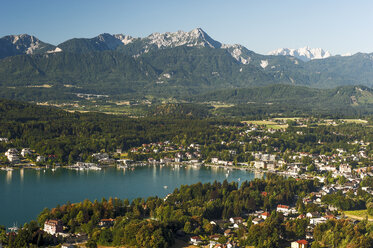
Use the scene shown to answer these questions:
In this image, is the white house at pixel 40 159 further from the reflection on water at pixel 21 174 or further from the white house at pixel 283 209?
the white house at pixel 283 209

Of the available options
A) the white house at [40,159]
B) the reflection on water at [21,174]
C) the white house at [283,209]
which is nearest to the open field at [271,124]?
the white house at [40,159]

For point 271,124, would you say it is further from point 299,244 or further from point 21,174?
point 299,244

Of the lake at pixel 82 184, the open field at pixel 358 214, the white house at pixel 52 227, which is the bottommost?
the open field at pixel 358 214

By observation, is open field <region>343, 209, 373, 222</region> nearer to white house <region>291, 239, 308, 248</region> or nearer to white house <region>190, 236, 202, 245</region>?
white house <region>291, 239, 308, 248</region>

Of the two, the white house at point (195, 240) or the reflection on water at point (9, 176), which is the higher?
the reflection on water at point (9, 176)

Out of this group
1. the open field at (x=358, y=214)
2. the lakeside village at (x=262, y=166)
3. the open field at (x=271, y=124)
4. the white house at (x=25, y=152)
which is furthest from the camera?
→ the open field at (x=271, y=124)

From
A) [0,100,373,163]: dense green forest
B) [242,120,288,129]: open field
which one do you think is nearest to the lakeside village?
[0,100,373,163]: dense green forest
